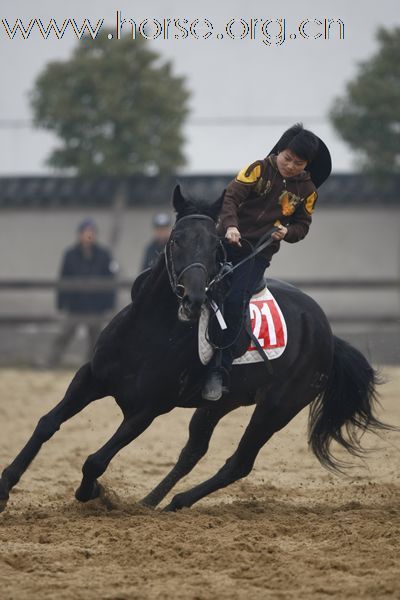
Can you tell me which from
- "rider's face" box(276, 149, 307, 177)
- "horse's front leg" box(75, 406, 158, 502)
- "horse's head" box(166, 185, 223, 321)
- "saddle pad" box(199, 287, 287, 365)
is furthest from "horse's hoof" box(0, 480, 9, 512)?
"rider's face" box(276, 149, 307, 177)

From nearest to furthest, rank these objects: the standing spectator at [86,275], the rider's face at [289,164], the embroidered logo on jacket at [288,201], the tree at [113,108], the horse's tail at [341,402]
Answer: the rider's face at [289,164] < the embroidered logo on jacket at [288,201] < the horse's tail at [341,402] < the standing spectator at [86,275] < the tree at [113,108]

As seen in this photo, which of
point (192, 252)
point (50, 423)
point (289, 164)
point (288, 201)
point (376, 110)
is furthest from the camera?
point (376, 110)

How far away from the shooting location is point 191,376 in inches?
254

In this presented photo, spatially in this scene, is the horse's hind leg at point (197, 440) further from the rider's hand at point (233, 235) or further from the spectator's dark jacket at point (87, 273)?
the spectator's dark jacket at point (87, 273)

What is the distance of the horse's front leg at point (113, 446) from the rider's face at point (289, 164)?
5.32 ft

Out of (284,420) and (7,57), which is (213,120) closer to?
(7,57)

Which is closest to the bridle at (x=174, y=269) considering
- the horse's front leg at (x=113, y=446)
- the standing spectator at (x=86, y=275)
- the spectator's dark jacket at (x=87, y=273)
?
the horse's front leg at (x=113, y=446)

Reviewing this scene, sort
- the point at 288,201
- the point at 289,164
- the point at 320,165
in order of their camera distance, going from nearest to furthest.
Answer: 1. the point at 289,164
2. the point at 288,201
3. the point at 320,165

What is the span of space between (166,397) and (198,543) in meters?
1.09

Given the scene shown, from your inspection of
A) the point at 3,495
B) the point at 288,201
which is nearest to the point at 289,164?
the point at 288,201

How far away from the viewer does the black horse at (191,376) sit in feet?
20.0

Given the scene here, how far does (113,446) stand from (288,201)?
5.93 ft

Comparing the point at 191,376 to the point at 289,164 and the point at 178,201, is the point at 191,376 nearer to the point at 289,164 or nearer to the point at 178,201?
the point at 178,201

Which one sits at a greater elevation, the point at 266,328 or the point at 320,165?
the point at 320,165
